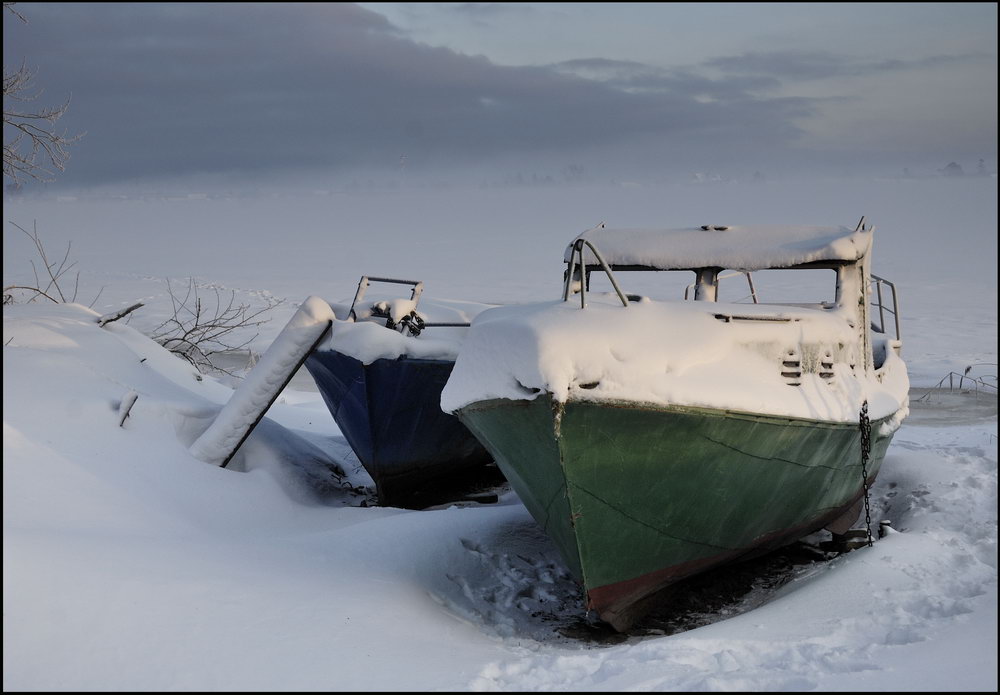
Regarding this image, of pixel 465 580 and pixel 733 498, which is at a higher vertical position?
pixel 733 498

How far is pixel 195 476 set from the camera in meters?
8.23

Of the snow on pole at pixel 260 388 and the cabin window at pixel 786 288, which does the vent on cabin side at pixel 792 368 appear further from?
the cabin window at pixel 786 288

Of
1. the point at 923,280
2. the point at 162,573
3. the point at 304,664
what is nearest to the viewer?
the point at 304,664

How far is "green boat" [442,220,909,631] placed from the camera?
6031 millimetres

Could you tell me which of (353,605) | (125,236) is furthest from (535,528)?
(125,236)

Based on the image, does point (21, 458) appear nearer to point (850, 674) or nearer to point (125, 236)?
point (850, 674)

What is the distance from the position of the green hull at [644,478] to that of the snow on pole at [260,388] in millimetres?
2584

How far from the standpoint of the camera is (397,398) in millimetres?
9719

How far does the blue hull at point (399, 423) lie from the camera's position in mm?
9555

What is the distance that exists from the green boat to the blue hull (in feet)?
7.33

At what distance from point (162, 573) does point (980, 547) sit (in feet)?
17.8

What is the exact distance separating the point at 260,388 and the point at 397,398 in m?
1.42

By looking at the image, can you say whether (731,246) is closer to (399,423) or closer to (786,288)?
(399,423)

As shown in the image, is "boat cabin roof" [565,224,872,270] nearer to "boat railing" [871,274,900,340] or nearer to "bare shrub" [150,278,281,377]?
"boat railing" [871,274,900,340]
